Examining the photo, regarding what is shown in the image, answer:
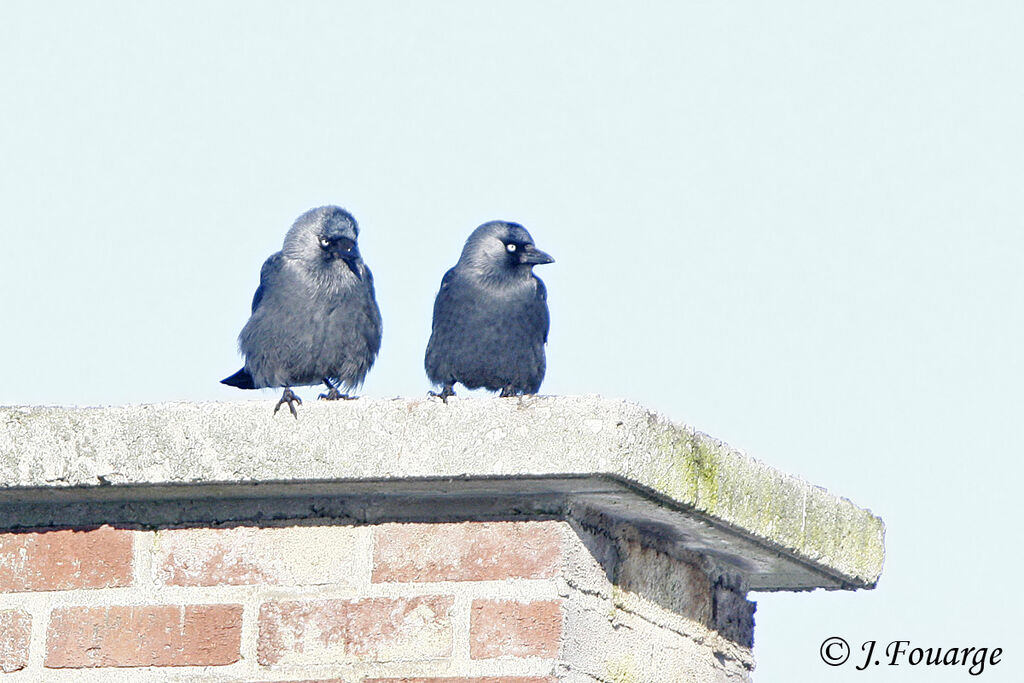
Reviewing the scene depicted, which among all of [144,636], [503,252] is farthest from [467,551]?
[503,252]

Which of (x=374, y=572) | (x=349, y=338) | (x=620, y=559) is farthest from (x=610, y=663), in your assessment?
(x=349, y=338)

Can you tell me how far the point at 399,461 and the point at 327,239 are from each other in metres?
2.17

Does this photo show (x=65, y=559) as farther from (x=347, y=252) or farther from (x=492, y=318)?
(x=492, y=318)

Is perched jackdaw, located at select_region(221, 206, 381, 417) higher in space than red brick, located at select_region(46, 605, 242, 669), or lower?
higher

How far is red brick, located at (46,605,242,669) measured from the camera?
209 cm

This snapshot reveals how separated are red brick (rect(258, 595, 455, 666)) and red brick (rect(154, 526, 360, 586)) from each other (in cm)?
4

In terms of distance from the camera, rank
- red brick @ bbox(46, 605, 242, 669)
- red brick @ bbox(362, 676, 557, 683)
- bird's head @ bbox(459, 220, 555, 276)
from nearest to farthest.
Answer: red brick @ bbox(362, 676, 557, 683)
red brick @ bbox(46, 605, 242, 669)
bird's head @ bbox(459, 220, 555, 276)

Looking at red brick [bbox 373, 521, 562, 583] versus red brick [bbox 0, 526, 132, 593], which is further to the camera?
red brick [bbox 0, 526, 132, 593]

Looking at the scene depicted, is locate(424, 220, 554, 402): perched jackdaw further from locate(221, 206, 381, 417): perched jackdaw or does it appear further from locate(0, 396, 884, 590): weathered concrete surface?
locate(0, 396, 884, 590): weathered concrete surface

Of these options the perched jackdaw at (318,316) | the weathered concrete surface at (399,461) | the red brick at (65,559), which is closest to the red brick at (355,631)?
the weathered concrete surface at (399,461)

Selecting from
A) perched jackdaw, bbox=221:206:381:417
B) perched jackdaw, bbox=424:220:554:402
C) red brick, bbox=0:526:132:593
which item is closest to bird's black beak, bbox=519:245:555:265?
perched jackdaw, bbox=424:220:554:402

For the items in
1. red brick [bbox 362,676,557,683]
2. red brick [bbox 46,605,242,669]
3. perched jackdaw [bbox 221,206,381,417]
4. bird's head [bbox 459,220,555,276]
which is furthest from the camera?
bird's head [bbox 459,220,555,276]

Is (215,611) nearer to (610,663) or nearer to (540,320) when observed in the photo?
(610,663)

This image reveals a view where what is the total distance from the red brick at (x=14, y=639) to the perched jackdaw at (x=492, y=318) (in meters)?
2.46
